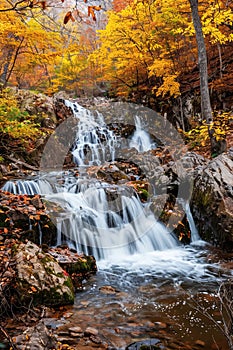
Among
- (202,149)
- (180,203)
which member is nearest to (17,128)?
(180,203)

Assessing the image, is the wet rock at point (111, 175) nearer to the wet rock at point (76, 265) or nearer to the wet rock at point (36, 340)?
the wet rock at point (76, 265)

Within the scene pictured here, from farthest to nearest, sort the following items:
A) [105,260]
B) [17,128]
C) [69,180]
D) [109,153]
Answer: [109,153] → [69,180] → [17,128] → [105,260]

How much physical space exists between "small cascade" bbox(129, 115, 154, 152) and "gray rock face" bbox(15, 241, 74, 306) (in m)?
9.05

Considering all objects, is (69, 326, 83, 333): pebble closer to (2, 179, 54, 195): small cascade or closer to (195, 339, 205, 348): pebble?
(195, 339, 205, 348): pebble

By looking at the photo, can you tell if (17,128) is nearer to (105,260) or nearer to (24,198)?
(24,198)

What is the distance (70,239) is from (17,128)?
3187 millimetres

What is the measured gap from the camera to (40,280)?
394cm

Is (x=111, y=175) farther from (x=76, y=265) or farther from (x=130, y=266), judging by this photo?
(x=76, y=265)

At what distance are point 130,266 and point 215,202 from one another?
2.52 metres

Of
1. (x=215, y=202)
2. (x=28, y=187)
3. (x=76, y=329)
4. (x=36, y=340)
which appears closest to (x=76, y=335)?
(x=76, y=329)

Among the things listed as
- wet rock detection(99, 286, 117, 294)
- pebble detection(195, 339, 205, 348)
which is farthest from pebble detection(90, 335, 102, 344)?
wet rock detection(99, 286, 117, 294)

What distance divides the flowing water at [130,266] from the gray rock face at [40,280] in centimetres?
30

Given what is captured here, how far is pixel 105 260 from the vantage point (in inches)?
243

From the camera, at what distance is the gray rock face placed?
377cm
